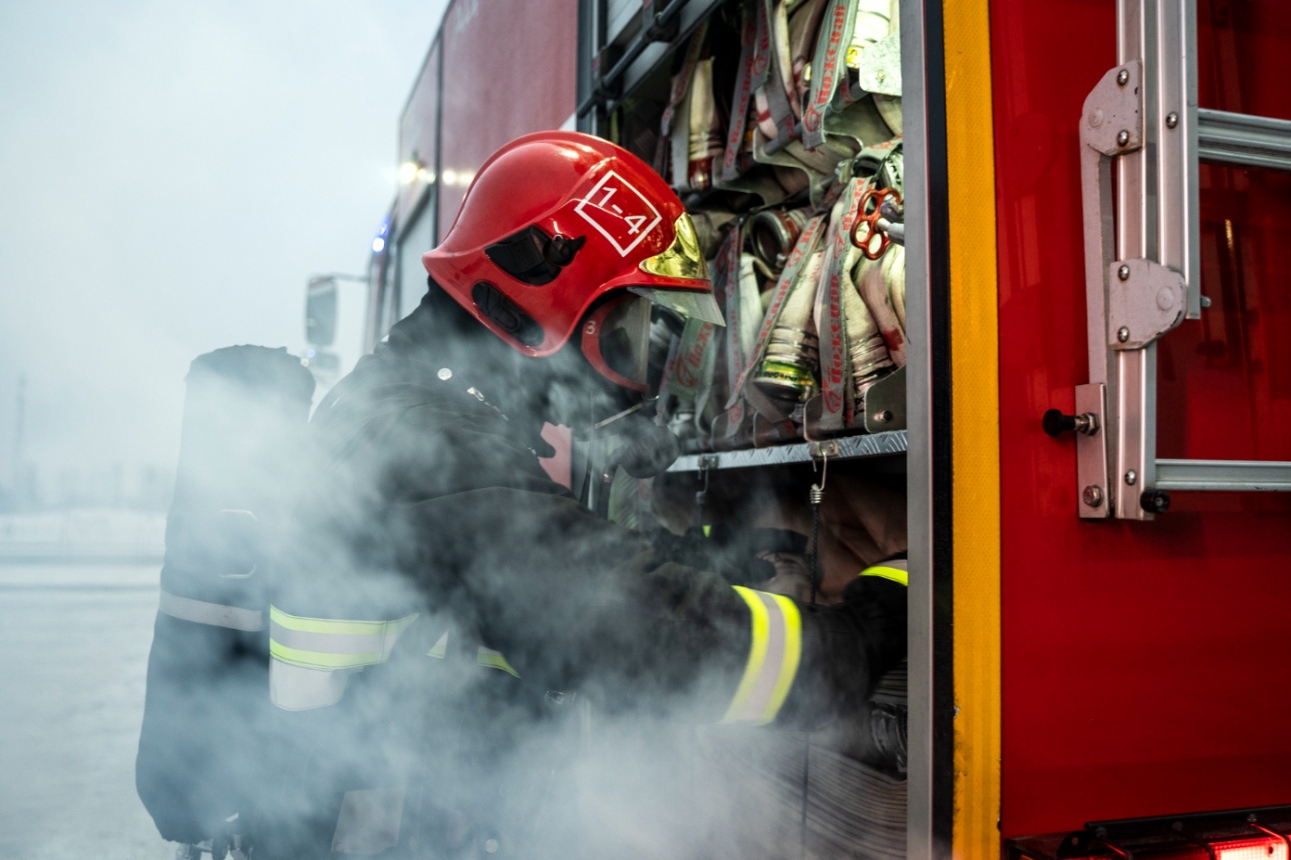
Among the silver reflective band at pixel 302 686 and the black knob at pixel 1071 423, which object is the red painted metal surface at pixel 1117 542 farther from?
the silver reflective band at pixel 302 686

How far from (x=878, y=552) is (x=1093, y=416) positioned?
926 millimetres

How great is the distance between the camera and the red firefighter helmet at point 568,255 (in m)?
1.74

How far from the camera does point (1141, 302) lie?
0.96 meters

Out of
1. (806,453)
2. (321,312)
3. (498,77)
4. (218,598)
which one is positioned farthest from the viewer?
(498,77)

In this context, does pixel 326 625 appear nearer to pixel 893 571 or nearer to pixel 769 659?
pixel 769 659

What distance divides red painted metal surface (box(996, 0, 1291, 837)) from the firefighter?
1.04ft

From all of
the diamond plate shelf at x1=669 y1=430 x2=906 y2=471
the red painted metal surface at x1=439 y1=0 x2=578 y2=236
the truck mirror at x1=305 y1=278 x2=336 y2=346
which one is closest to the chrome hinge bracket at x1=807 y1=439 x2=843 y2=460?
the diamond plate shelf at x1=669 y1=430 x2=906 y2=471


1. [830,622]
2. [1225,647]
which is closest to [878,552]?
[830,622]

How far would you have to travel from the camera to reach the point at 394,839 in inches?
62.9

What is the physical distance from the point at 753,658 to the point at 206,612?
1054mm

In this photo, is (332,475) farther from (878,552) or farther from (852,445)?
(878,552)

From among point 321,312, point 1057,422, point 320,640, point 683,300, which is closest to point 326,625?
point 320,640

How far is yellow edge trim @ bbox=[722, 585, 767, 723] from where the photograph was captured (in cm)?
121

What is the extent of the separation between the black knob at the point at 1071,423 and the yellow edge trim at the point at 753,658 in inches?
19.2
